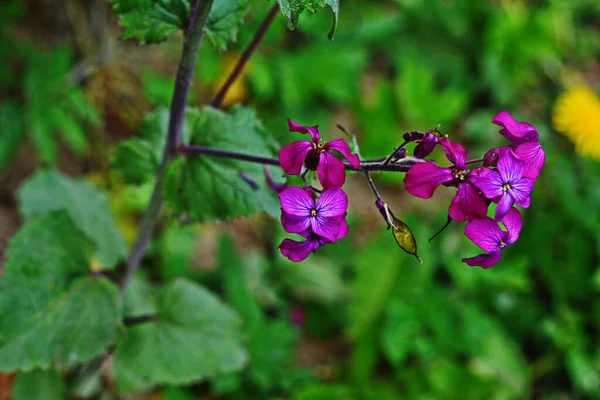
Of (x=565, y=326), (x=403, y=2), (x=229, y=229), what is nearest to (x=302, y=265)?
(x=229, y=229)

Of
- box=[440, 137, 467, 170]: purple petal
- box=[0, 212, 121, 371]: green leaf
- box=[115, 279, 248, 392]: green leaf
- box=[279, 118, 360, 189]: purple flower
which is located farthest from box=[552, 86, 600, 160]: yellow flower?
box=[0, 212, 121, 371]: green leaf

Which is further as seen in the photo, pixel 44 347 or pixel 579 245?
pixel 579 245

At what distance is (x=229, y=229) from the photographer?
351cm

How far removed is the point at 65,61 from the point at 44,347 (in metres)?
1.55

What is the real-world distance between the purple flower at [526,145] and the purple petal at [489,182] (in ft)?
0.29

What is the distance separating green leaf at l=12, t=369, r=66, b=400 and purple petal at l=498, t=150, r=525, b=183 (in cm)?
195

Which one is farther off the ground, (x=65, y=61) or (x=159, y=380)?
(x=65, y=61)

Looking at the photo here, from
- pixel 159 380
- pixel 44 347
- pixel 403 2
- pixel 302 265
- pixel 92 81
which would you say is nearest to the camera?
pixel 44 347

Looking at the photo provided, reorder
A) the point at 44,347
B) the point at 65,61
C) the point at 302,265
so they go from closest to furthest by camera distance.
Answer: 1. the point at 44,347
2. the point at 65,61
3. the point at 302,265

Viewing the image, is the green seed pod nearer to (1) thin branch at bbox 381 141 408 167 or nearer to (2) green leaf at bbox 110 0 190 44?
(1) thin branch at bbox 381 141 408 167

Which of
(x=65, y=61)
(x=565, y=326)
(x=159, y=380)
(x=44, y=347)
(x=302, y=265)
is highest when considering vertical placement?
(x=65, y=61)

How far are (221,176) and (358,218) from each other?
6.60 ft

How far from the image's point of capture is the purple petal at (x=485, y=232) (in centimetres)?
130

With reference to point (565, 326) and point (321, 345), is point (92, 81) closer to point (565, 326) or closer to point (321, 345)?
point (321, 345)
